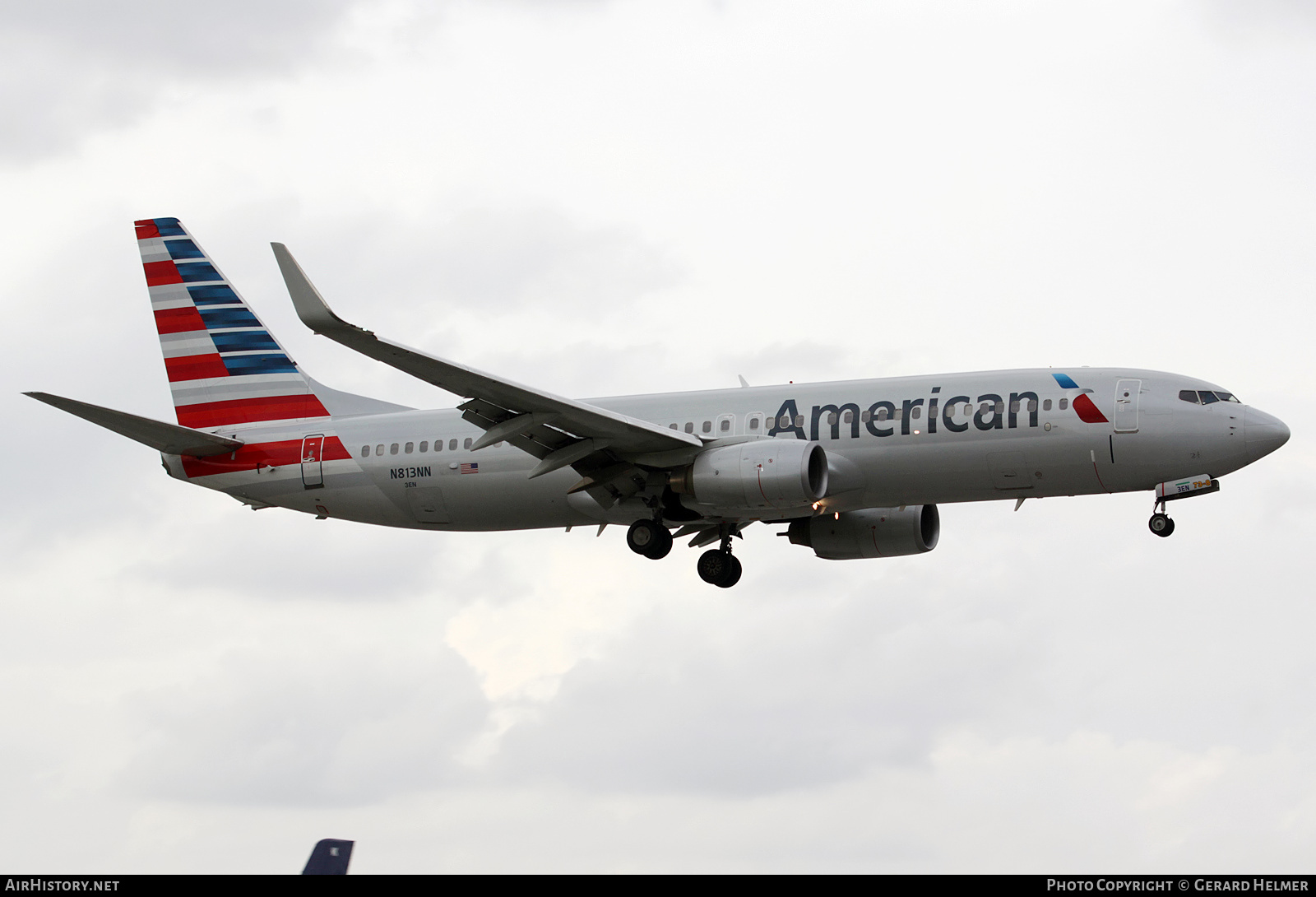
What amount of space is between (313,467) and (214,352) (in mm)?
5623

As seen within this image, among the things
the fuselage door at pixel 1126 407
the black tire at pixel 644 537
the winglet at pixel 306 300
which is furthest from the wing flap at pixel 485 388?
the fuselage door at pixel 1126 407

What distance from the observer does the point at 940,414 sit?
36.8 metres

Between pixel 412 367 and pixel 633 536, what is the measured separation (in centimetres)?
800

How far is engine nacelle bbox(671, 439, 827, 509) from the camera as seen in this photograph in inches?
1419

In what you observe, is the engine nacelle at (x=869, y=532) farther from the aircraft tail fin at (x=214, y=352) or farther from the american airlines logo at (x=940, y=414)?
the aircraft tail fin at (x=214, y=352)

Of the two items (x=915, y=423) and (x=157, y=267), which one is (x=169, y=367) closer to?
(x=157, y=267)

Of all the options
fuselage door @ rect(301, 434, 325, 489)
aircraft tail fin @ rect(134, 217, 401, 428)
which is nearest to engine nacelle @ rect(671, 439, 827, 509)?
fuselage door @ rect(301, 434, 325, 489)

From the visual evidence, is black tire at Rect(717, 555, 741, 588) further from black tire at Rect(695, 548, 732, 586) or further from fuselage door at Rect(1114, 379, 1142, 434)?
fuselage door at Rect(1114, 379, 1142, 434)

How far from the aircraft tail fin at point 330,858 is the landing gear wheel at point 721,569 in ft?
65.5

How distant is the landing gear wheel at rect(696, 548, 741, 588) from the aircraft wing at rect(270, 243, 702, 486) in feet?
16.1

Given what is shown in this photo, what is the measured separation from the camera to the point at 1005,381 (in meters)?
37.0

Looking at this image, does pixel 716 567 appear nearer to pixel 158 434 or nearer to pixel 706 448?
pixel 706 448

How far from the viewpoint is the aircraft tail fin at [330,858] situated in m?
23.8
